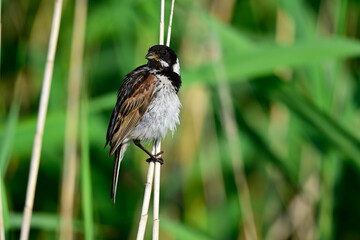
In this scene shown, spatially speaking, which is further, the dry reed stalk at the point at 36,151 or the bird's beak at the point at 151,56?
the bird's beak at the point at 151,56

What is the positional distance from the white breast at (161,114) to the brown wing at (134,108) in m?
0.03

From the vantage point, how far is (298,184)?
384cm

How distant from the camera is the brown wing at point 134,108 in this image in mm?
3074

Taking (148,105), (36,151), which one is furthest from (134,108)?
(36,151)

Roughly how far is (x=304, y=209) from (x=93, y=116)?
1743 mm

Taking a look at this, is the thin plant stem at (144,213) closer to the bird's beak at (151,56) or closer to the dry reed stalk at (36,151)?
the dry reed stalk at (36,151)

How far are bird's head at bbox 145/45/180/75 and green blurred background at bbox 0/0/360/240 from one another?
0.37 m

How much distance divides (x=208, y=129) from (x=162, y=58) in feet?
4.11

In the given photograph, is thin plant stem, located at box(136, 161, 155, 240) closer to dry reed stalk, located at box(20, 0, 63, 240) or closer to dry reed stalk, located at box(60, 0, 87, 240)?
dry reed stalk, located at box(20, 0, 63, 240)

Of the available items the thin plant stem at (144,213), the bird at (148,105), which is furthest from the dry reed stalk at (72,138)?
the thin plant stem at (144,213)

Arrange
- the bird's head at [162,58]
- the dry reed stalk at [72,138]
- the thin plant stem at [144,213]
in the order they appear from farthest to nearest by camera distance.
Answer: the dry reed stalk at [72,138] < the bird's head at [162,58] < the thin plant stem at [144,213]

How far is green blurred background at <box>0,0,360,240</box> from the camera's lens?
3604mm

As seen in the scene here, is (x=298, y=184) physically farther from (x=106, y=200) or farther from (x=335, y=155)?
(x=106, y=200)

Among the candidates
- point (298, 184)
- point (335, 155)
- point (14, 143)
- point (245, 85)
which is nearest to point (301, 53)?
point (335, 155)
